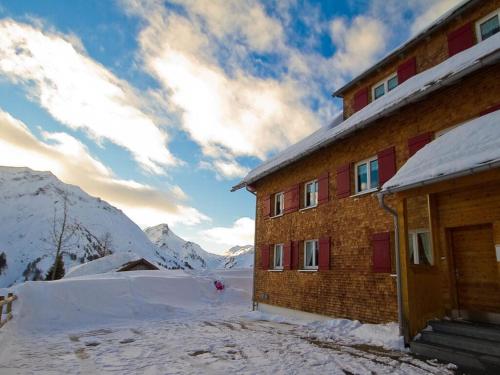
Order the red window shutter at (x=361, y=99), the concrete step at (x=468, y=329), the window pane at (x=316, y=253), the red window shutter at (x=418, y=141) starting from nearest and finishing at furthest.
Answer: the concrete step at (x=468, y=329)
the red window shutter at (x=418, y=141)
the window pane at (x=316, y=253)
the red window shutter at (x=361, y=99)

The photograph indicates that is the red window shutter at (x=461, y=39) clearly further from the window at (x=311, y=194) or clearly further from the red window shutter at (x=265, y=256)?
the red window shutter at (x=265, y=256)

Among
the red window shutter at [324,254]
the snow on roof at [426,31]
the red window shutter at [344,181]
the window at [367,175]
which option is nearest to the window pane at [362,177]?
the window at [367,175]

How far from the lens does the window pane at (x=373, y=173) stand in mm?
9711

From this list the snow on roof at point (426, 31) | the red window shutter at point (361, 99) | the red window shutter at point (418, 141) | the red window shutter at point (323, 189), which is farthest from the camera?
the red window shutter at point (361, 99)

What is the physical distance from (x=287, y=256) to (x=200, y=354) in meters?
6.87

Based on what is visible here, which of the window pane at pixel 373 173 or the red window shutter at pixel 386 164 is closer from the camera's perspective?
the red window shutter at pixel 386 164

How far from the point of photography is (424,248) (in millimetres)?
7992

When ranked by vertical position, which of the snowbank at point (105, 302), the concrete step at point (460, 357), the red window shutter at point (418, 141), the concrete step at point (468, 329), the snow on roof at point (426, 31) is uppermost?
the snow on roof at point (426, 31)

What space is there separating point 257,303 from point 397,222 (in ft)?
30.6

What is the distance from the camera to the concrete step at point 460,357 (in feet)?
16.9

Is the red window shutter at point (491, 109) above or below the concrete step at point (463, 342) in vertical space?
above

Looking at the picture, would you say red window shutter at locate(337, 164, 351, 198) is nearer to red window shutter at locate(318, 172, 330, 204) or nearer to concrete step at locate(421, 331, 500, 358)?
red window shutter at locate(318, 172, 330, 204)

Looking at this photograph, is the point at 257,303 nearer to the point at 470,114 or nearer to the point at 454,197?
the point at 454,197

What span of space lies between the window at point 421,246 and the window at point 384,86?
5563mm
